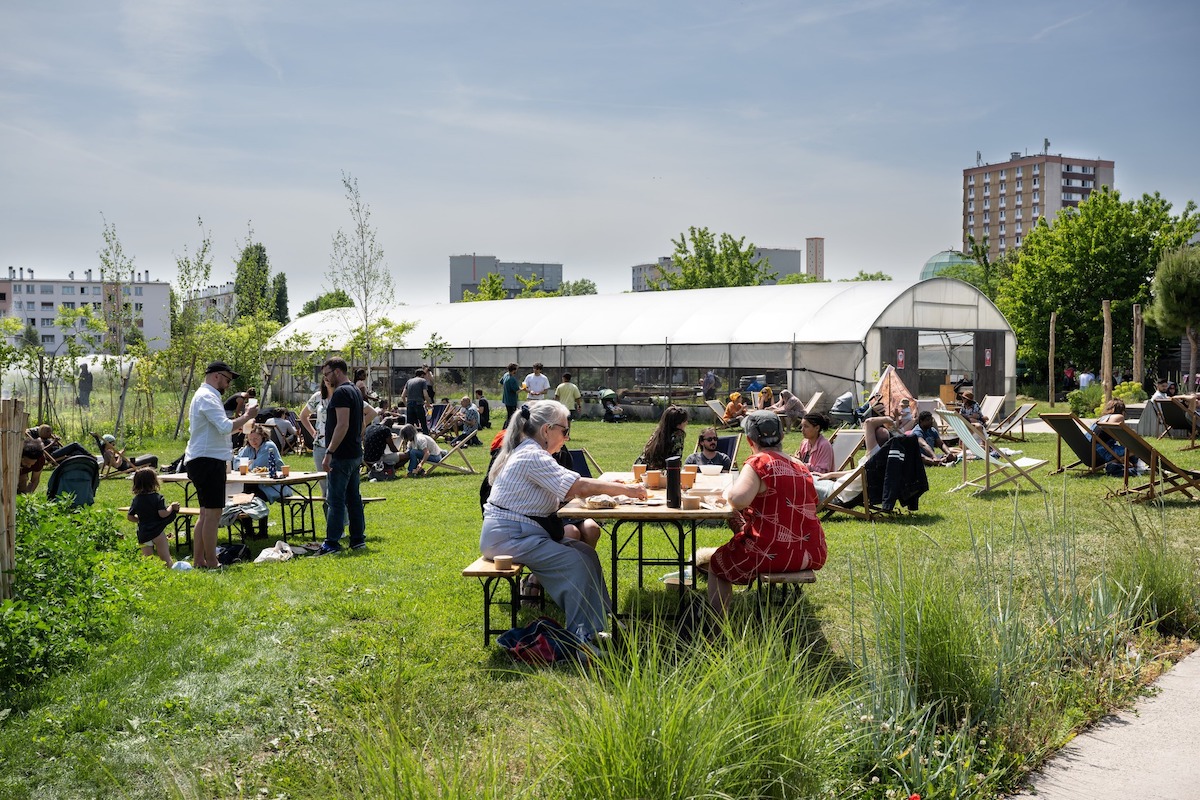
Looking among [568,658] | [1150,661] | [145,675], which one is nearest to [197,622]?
[145,675]

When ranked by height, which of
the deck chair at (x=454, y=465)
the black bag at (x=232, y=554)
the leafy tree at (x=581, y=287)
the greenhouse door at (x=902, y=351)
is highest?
the leafy tree at (x=581, y=287)

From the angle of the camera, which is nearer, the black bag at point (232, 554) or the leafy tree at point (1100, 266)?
the black bag at point (232, 554)

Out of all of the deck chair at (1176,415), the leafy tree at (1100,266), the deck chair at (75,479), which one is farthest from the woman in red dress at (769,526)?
the leafy tree at (1100,266)

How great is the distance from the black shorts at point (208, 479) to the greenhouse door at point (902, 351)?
1853 cm

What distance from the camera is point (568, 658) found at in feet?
17.4

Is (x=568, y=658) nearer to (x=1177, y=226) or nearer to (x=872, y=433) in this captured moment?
(x=872, y=433)

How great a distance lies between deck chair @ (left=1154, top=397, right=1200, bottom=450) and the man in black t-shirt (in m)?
13.6

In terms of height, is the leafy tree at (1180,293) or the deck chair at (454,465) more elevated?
the leafy tree at (1180,293)

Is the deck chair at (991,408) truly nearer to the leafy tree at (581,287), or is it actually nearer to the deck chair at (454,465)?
the deck chair at (454,465)

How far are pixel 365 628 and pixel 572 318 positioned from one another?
988 inches

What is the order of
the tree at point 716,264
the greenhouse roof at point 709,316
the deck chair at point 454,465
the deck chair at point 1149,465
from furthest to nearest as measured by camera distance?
the tree at point 716,264 < the greenhouse roof at point 709,316 < the deck chair at point 454,465 < the deck chair at point 1149,465

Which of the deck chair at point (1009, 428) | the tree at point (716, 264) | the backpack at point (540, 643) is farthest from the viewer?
the tree at point (716, 264)

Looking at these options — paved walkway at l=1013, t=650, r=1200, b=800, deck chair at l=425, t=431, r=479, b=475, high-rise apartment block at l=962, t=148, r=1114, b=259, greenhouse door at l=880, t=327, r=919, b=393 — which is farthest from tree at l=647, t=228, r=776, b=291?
high-rise apartment block at l=962, t=148, r=1114, b=259

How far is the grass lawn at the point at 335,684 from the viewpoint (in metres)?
3.50
